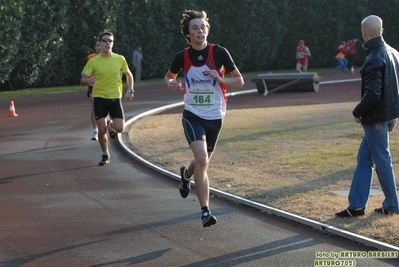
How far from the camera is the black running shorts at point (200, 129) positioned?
7941 mm

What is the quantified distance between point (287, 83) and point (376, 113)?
20227 millimetres

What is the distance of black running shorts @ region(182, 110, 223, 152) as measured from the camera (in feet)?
26.1

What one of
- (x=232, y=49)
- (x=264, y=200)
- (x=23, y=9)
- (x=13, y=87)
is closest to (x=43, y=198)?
(x=264, y=200)

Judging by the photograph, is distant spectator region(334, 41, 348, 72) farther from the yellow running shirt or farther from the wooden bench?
the yellow running shirt

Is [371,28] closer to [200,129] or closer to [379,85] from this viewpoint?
[379,85]

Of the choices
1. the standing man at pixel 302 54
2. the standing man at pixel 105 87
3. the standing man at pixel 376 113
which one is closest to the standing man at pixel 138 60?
the standing man at pixel 302 54

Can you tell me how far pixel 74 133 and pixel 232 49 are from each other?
1029 inches

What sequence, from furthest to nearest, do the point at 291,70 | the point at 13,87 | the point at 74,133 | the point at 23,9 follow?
the point at 291,70 < the point at 13,87 < the point at 23,9 < the point at 74,133

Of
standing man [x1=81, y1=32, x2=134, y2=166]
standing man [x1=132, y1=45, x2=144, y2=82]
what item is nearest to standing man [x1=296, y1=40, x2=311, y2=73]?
standing man [x1=132, y1=45, x2=144, y2=82]

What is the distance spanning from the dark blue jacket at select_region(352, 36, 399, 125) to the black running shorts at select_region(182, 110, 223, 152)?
1.53m

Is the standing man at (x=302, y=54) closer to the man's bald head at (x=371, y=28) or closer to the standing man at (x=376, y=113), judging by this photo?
the standing man at (x=376, y=113)

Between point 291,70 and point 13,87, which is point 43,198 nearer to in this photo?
point 13,87

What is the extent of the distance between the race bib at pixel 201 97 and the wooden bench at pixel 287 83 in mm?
20009

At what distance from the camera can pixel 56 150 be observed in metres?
14.4
